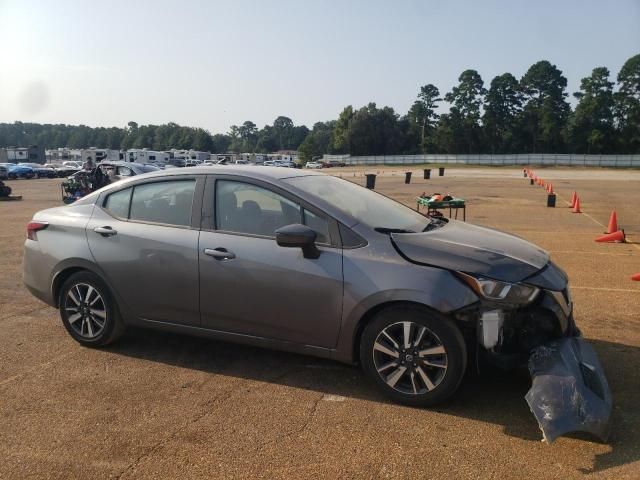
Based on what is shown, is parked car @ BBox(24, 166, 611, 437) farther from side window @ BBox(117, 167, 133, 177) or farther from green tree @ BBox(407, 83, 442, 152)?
green tree @ BBox(407, 83, 442, 152)

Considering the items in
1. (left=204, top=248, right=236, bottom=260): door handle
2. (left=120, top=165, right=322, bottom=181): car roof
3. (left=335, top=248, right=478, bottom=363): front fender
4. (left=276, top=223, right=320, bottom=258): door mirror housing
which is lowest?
(left=335, top=248, right=478, bottom=363): front fender

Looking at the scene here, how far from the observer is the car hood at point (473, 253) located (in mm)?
3547

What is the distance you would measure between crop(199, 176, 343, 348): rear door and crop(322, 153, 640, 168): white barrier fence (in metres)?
86.2

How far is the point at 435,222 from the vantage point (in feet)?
15.5

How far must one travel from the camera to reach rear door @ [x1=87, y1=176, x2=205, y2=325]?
4238 mm

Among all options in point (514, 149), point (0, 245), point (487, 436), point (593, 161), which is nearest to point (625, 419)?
point (487, 436)

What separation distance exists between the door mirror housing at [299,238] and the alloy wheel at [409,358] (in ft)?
2.49

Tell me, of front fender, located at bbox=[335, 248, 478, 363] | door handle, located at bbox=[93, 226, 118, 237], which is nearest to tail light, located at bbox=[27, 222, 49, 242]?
door handle, located at bbox=[93, 226, 118, 237]

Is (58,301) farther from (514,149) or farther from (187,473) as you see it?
(514,149)

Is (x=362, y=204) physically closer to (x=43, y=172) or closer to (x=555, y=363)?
(x=555, y=363)

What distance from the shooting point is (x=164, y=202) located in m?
4.52

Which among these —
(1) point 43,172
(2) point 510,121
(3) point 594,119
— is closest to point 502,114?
(2) point 510,121

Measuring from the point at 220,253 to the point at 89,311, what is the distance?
Answer: 1501mm

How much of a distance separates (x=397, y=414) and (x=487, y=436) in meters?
0.59
